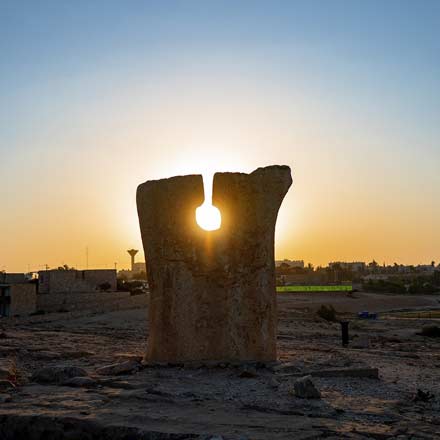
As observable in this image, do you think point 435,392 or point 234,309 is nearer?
point 435,392

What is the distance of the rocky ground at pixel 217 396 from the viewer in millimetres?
5746

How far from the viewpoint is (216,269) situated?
968 centimetres

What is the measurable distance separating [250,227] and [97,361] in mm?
3652

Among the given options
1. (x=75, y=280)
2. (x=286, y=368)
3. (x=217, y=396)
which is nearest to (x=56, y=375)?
(x=217, y=396)

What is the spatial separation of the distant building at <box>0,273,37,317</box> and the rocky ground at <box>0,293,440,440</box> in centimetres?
1499

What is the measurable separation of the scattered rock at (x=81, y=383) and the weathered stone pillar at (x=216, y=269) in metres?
1.90

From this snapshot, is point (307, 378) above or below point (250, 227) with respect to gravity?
below

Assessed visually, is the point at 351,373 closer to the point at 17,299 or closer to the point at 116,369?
the point at 116,369

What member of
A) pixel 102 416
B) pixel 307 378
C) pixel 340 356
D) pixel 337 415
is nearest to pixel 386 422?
pixel 337 415

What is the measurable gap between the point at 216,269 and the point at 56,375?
2.96 meters

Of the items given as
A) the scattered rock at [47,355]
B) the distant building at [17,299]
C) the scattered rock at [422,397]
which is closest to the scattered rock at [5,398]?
the scattered rock at [47,355]

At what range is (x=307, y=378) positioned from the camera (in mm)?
7285

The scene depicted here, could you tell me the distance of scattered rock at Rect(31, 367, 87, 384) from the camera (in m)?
8.24

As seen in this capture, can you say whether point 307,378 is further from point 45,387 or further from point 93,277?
point 93,277
